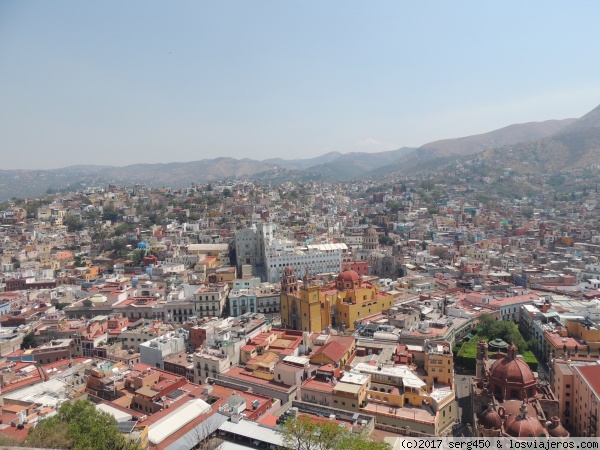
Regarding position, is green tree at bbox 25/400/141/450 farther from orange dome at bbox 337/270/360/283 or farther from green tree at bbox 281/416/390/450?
orange dome at bbox 337/270/360/283

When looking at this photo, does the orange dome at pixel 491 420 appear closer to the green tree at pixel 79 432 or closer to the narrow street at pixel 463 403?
the narrow street at pixel 463 403

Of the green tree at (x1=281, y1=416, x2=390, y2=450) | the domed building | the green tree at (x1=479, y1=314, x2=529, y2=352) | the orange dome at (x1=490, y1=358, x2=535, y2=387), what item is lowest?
the green tree at (x1=479, y1=314, x2=529, y2=352)

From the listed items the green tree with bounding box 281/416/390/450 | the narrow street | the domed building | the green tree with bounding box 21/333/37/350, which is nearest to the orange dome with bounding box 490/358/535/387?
the domed building

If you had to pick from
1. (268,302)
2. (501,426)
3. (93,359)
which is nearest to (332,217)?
(268,302)

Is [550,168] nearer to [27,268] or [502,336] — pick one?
[502,336]

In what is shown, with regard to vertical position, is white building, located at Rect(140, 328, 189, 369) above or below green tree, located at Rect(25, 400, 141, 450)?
below

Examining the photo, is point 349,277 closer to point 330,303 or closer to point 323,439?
point 330,303
